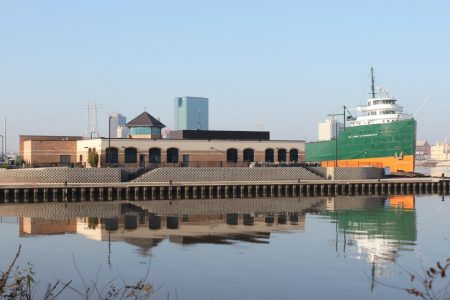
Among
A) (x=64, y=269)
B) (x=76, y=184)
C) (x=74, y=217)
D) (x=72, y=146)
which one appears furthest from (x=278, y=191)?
(x=64, y=269)

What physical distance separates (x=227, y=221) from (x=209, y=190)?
71.3ft

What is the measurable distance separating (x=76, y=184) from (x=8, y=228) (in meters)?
23.4

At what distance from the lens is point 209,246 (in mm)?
33500

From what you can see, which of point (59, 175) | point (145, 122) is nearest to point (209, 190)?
point (59, 175)

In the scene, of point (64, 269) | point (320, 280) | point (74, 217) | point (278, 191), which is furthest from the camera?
point (278, 191)

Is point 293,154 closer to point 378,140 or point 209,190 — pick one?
point 378,140

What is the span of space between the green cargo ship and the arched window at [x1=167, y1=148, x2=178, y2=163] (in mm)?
25357

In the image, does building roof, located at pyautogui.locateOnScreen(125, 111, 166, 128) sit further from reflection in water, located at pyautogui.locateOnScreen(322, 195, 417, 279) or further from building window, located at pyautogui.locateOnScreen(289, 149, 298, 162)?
reflection in water, located at pyautogui.locateOnScreen(322, 195, 417, 279)

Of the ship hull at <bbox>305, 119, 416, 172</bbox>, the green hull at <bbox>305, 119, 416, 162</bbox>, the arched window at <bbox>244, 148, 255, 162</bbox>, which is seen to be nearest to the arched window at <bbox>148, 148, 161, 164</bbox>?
the arched window at <bbox>244, 148, 255, 162</bbox>

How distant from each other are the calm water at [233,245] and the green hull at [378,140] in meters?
33.3

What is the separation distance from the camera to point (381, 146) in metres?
92.3

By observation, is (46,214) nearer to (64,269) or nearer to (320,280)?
(64,269)

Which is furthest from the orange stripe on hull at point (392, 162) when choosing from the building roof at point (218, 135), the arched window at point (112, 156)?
the arched window at point (112, 156)

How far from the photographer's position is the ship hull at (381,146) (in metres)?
90.4
